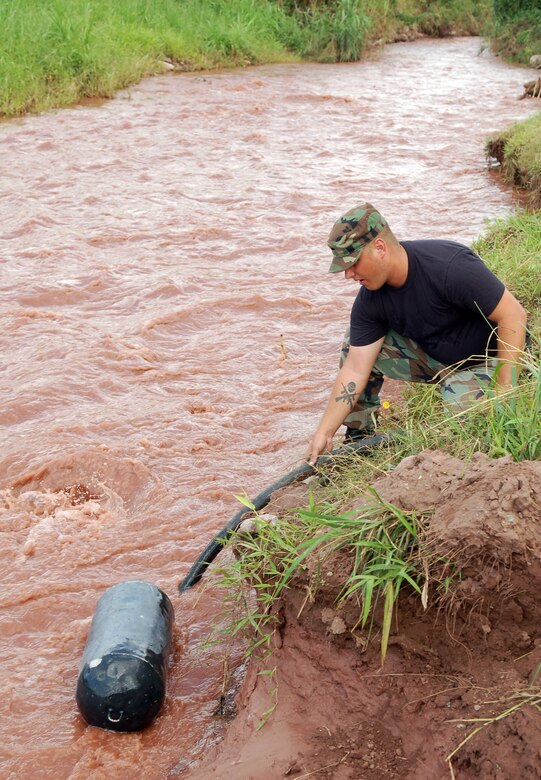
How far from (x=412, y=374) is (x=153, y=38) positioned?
12.7 meters

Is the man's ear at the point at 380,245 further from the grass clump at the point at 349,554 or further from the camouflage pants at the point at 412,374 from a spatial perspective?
the grass clump at the point at 349,554

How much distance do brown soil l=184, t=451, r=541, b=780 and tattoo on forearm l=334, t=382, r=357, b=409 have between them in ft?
3.39

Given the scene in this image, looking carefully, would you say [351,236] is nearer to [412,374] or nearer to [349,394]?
[349,394]

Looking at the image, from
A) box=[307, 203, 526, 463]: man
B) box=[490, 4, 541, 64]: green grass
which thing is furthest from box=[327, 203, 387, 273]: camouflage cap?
box=[490, 4, 541, 64]: green grass

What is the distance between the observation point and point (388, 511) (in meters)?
3.03

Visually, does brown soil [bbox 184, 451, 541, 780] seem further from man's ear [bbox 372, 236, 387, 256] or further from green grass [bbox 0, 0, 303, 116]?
green grass [bbox 0, 0, 303, 116]

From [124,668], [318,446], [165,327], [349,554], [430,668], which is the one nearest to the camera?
[430,668]

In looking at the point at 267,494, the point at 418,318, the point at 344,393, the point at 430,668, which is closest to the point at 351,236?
the point at 418,318

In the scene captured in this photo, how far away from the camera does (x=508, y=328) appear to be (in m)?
4.00

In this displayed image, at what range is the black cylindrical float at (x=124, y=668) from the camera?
3.26m

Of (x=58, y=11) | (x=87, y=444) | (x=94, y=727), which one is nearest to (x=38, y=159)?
(x=58, y=11)

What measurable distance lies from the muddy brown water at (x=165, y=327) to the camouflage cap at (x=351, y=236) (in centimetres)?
159

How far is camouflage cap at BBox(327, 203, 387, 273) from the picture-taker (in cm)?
394

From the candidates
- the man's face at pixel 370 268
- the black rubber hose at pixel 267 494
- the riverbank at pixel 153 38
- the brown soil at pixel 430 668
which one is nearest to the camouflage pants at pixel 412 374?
the black rubber hose at pixel 267 494
